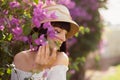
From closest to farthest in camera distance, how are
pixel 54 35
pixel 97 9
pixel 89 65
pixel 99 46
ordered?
pixel 54 35 < pixel 97 9 < pixel 99 46 < pixel 89 65

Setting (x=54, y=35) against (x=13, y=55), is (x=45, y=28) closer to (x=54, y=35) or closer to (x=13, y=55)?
(x=54, y=35)

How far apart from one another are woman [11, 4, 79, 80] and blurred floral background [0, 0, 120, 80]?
0.12 metres

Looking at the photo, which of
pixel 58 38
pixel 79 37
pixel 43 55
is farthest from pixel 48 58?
pixel 79 37

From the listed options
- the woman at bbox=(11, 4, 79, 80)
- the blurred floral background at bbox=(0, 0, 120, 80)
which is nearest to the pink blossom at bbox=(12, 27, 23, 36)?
the blurred floral background at bbox=(0, 0, 120, 80)

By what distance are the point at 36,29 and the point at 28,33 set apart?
183mm

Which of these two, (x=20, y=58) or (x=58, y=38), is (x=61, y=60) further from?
(x=20, y=58)

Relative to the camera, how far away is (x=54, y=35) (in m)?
3.63

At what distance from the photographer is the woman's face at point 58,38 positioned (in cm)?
374

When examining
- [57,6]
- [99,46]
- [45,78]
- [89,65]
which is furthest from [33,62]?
[89,65]

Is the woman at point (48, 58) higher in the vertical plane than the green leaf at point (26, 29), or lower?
lower

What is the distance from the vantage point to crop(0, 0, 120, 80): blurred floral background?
400 cm

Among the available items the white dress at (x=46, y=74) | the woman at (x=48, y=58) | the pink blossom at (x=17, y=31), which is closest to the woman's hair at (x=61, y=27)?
the woman at (x=48, y=58)

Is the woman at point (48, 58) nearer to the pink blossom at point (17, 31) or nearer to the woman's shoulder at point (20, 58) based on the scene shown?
the woman's shoulder at point (20, 58)

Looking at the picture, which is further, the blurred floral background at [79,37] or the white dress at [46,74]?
the blurred floral background at [79,37]
